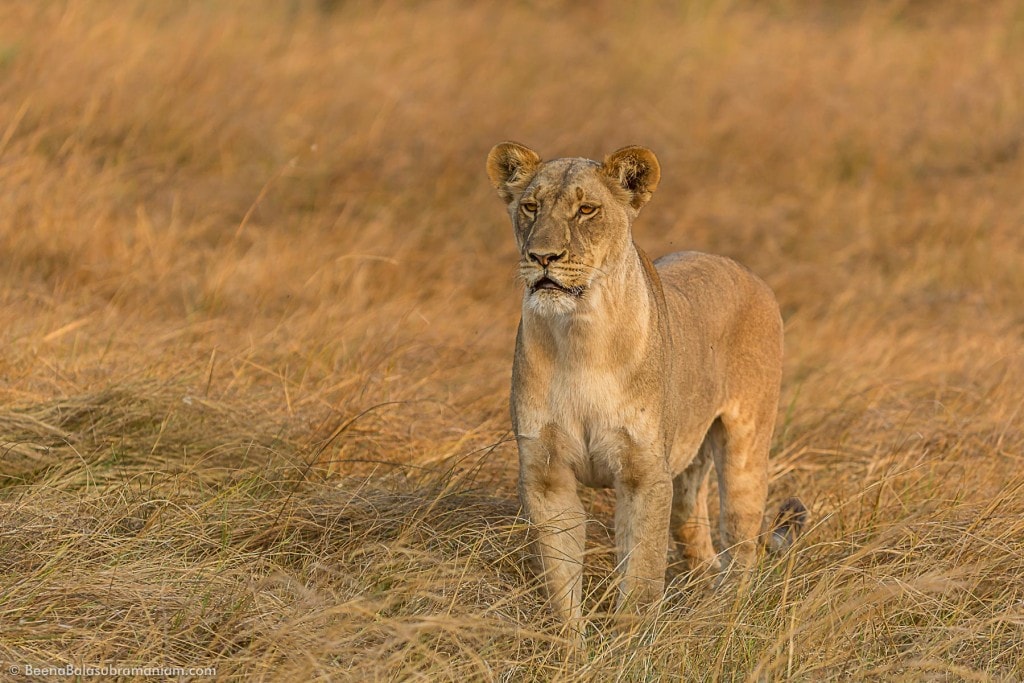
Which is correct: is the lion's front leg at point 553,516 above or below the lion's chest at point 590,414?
below

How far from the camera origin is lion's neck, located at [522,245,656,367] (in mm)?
4332

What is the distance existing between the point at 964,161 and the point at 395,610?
8906 mm

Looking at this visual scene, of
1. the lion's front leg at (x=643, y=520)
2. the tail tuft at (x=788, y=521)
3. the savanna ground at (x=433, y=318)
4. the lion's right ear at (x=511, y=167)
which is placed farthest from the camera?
the tail tuft at (x=788, y=521)

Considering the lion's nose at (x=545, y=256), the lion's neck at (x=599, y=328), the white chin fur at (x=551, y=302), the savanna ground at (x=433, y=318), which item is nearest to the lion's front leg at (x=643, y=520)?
the savanna ground at (x=433, y=318)

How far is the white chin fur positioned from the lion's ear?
53 cm

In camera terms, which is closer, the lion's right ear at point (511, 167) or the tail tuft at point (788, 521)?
the lion's right ear at point (511, 167)

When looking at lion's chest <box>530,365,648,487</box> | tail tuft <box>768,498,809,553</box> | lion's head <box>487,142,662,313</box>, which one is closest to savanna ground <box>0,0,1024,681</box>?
tail tuft <box>768,498,809,553</box>

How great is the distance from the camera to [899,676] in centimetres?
380

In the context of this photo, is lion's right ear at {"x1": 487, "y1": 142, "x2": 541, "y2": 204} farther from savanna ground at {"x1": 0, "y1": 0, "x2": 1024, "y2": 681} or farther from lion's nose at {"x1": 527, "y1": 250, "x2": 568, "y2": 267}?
savanna ground at {"x1": 0, "y1": 0, "x2": 1024, "y2": 681}

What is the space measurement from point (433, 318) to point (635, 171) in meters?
3.30

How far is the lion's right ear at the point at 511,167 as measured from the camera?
4.58 meters

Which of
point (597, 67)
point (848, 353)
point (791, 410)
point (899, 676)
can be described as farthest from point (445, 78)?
point (899, 676)

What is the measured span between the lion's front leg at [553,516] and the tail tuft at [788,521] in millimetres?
851

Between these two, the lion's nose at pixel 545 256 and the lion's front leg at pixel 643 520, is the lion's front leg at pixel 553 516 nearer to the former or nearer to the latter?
the lion's front leg at pixel 643 520
